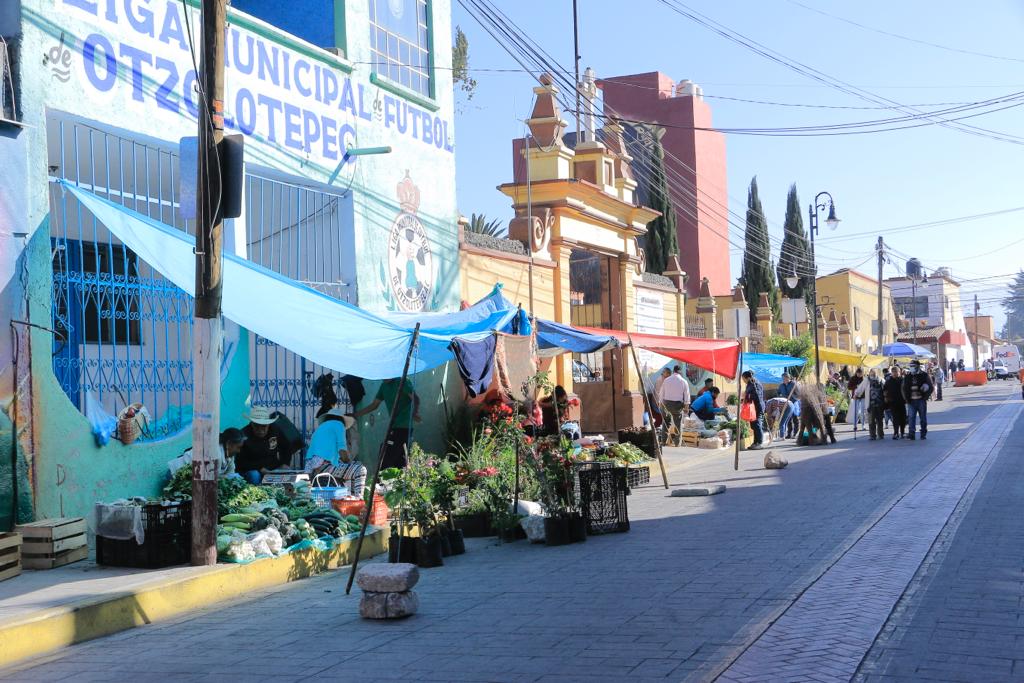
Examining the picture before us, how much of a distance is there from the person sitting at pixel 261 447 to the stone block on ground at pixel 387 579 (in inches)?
180

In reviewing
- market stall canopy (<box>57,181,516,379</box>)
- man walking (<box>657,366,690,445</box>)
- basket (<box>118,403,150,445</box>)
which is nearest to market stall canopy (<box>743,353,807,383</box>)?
man walking (<box>657,366,690,445</box>)

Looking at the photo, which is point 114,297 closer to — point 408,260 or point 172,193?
point 172,193

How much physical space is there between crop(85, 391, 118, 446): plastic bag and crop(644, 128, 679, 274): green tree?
34.4 metres

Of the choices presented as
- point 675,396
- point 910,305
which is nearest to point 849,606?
point 675,396

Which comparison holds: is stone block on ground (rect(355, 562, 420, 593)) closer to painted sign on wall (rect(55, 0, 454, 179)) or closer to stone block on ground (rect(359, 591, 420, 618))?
stone block on ground (rect(359, 591, 420, 618))

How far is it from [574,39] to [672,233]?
20089 mm

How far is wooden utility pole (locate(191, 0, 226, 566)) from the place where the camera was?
8.65m

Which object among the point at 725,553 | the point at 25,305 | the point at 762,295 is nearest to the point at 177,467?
the point at 25,305

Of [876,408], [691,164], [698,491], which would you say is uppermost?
[691,164]

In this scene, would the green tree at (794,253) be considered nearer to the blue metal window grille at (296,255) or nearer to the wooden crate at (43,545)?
the blue metal window grille at (296,255)

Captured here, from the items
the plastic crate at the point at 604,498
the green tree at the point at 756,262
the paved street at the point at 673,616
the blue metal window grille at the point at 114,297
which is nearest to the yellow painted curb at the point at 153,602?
the paved street at the point at 673,616

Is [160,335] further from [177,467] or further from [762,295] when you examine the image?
[762,295]

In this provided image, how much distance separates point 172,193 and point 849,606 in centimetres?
796

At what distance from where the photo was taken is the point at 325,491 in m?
11.2
